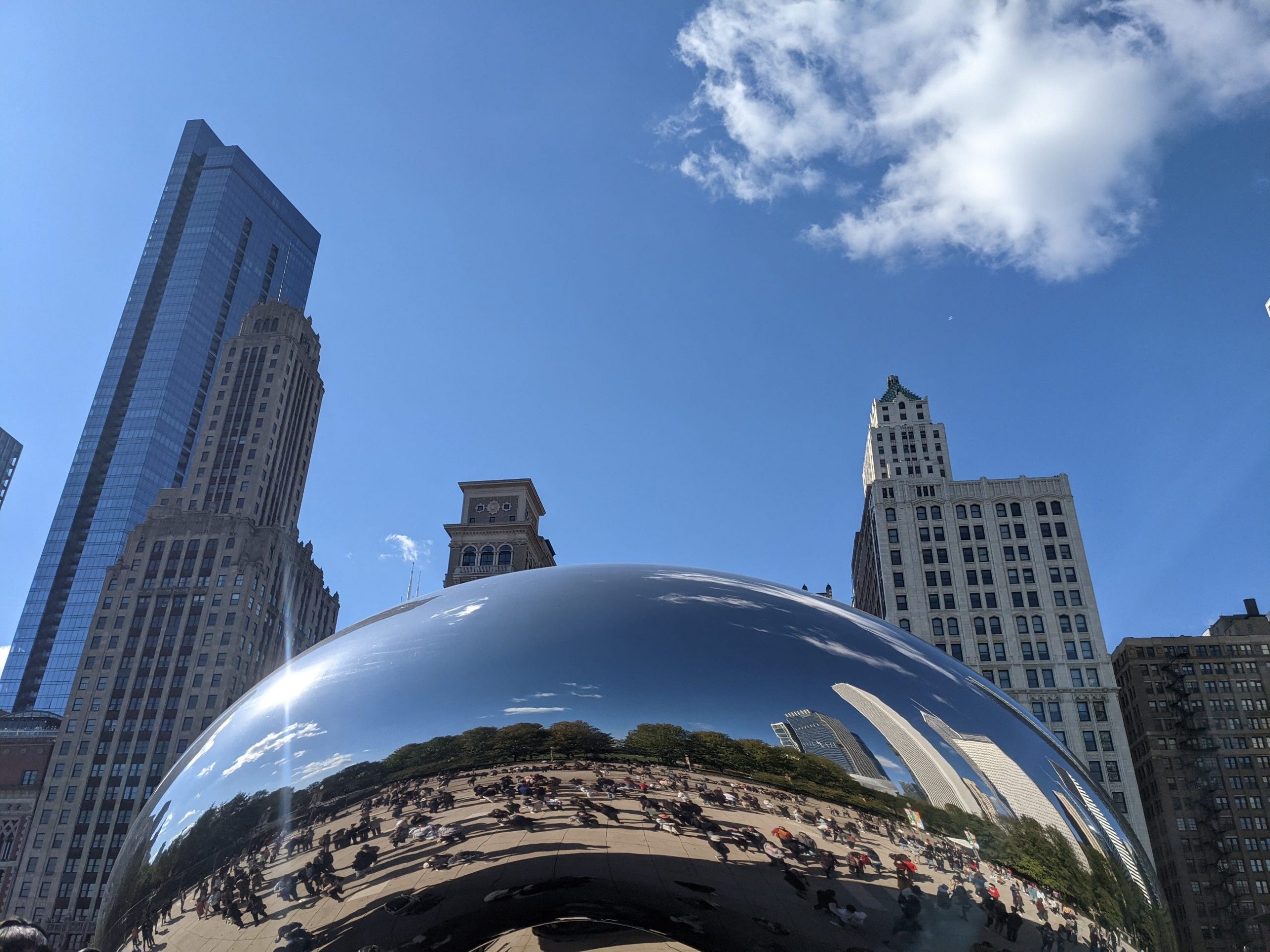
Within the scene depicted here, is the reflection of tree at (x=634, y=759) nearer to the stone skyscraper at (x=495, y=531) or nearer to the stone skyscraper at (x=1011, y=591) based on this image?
the stone skyscraper at (x=1011, y=591)

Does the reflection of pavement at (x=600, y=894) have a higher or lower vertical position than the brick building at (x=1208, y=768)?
lower

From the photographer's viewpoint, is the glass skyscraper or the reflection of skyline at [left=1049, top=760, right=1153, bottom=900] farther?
the glass skyscraper

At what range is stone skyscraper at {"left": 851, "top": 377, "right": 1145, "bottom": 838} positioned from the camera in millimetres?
77625

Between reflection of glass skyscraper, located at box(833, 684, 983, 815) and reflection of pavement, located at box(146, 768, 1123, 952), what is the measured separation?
29 centimetres

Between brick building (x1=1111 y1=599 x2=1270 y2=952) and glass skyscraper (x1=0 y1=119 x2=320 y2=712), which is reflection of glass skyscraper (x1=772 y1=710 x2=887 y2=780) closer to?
brick building (x1=1111 y1=599 x2=1270 y2=952)

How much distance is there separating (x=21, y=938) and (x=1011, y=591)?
3463 inches

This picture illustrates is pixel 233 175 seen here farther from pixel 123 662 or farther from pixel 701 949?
pixel 701 949

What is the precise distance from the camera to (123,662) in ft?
304

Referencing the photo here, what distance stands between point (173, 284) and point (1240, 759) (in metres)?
165

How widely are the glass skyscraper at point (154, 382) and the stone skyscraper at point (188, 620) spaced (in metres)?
21.5

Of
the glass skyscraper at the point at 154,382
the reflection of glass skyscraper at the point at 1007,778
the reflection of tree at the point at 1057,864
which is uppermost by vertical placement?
the glass skyscraper at the point at 154,382

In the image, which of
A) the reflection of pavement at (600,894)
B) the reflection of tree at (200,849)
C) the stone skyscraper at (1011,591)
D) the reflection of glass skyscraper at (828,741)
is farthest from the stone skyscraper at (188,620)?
the reflection of glass skyscraper at (828,741)

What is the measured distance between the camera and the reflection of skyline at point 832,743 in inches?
131

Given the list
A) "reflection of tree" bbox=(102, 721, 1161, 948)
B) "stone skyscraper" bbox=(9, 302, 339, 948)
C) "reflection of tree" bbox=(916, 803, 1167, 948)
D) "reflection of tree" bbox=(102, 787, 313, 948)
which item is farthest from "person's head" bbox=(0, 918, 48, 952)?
"stone skyscraper" bbox=(9, 302, 339, 948)
